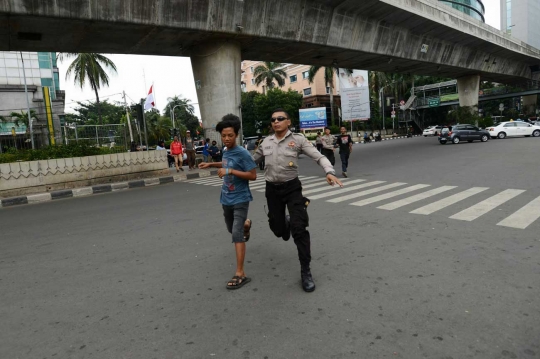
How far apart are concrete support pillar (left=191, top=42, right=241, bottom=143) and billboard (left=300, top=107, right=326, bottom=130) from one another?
28279 mm

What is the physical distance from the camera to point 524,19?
91.6m

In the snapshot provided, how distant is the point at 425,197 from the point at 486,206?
121cm

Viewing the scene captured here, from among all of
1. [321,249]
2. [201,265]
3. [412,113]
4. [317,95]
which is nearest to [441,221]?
[321,249]

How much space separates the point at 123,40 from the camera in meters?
12.7

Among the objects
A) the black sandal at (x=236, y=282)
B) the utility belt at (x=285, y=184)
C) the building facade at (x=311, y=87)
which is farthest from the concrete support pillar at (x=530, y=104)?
the black sandal at (x=236, y=282)

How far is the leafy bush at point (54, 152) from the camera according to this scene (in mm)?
11109

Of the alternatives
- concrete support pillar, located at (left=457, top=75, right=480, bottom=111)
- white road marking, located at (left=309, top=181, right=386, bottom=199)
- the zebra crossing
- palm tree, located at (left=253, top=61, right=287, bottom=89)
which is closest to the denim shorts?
the zebra crossing

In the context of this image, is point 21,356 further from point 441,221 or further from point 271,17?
point 271,17

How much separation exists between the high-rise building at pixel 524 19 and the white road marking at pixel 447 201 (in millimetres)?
106766

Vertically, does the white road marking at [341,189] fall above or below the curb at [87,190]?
below

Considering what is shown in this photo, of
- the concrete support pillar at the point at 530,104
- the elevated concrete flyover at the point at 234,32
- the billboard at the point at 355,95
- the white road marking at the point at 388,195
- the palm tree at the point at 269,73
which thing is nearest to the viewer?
the white road marking at the point at 388,195

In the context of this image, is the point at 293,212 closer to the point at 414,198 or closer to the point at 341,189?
the point at 414,198

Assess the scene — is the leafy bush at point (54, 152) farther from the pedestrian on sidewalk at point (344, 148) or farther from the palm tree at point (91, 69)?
the palm tree at point (91, 69)

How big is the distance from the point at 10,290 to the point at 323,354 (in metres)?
3.28
